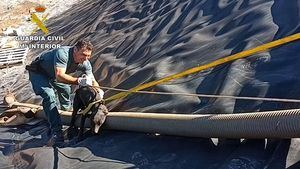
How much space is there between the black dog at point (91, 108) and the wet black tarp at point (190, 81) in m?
0.13

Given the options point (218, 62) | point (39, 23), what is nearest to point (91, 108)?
point (218, 62)

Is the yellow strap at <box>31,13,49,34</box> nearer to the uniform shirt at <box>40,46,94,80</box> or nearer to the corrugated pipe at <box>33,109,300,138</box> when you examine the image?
the uniform shirt at <box>40,46,94,80</box>

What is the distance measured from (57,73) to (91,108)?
46 cm

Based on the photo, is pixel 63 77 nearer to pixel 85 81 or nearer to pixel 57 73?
pixel 57 73

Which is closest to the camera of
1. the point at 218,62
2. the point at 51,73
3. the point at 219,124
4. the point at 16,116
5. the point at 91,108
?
the point at 219,124

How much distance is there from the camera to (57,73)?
4.20 meters

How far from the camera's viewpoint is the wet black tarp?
3078 mm

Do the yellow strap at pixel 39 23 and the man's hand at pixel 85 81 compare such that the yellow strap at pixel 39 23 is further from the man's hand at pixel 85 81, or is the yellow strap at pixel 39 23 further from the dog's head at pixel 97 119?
the dog's head at pixel 97 119

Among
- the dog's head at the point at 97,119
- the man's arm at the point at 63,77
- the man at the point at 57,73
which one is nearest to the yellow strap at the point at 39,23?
the man at the point at 57,73

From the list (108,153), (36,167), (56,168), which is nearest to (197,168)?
(108,153)

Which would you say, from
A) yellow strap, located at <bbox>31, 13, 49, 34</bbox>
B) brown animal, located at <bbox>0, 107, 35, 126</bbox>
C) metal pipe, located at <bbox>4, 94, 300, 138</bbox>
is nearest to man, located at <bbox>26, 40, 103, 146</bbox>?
brown animal, located at <bbox>0, 107, 35, 126</bbox>

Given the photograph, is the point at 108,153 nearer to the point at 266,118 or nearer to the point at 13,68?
the point at 266,118

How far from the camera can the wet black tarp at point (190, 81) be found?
3.08 meters

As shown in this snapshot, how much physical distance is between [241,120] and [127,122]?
1170 mm
